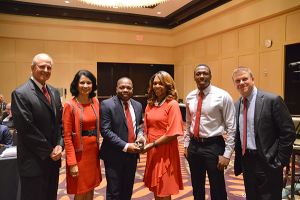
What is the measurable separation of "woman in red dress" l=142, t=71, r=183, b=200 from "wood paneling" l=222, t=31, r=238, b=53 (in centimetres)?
606

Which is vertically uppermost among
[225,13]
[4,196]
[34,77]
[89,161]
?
[225,13]

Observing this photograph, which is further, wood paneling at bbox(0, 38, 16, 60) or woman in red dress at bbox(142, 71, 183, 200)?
wood paneling at bbox(0, 38, 16, 60)

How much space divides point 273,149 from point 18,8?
9.23m

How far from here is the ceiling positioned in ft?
24.8

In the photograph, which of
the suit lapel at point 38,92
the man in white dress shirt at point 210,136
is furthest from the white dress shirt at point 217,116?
the suit lapel at point 38,92

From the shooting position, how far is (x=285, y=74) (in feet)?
18.9

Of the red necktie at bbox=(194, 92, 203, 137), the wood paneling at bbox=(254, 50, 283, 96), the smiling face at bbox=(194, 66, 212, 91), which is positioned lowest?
the red necktie at bbox=(194, 92, 203, 137)

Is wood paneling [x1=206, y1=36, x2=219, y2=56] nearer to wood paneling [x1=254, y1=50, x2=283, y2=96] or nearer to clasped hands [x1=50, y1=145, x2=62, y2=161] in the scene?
wood paneling [x1=254, y1=50, x2=283, y2=96]

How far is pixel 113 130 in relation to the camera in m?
2.08

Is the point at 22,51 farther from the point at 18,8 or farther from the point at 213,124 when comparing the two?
the point at 213,124

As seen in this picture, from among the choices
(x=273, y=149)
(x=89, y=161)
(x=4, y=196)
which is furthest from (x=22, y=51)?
(x=273, y=149)

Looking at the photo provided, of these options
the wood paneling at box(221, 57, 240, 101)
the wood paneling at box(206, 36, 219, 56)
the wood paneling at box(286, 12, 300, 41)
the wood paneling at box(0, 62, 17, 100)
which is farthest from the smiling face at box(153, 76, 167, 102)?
the wood paneling at box(0, 62, 17, 100)

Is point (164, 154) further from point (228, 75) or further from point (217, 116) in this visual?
point (228, 75)

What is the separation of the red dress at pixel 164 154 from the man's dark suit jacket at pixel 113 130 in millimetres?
272
